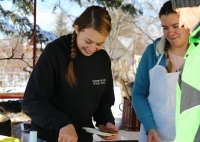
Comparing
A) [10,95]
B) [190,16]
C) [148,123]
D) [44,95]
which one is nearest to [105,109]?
[148,123]

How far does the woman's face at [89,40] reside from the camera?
129cm

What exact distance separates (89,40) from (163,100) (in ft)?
1.59

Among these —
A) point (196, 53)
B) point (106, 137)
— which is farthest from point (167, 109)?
point (196, 53)

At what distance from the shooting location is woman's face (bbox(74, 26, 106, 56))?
129cm

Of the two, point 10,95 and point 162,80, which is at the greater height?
point 162,80

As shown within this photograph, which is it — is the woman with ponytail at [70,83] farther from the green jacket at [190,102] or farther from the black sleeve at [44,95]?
the green jacket at [190,102]

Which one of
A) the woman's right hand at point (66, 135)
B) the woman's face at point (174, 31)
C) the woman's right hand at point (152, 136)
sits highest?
the woman's face at point (174, 31)

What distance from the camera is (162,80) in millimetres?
1490

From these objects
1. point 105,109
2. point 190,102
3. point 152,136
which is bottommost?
point 152,136

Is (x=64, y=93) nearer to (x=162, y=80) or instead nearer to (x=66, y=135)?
(x=66, y=135)

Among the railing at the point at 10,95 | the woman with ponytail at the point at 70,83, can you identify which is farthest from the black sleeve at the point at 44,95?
the railing at the point at 10,95

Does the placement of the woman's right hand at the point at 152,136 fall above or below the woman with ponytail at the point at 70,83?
below

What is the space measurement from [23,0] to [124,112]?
58.2 inches

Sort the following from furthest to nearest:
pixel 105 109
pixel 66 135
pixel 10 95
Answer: pixel 10 95 < pixel 105 109 < pixel 66 135
